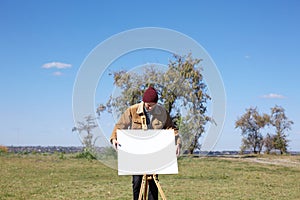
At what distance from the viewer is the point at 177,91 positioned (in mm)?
6312

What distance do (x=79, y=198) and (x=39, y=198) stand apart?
789 millimetres

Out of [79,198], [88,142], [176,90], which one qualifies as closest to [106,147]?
[88,142]

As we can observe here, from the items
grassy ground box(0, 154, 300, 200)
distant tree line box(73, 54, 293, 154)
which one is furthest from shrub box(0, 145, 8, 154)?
distant tree line box(73, 54, 293, 154)

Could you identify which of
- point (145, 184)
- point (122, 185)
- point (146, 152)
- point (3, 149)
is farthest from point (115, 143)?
point (3, 149)

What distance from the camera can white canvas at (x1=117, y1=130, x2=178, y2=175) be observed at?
5.24m

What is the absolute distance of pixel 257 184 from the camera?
439 inches

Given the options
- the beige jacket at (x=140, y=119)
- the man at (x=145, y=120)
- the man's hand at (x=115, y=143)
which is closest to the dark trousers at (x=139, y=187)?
the man at (x=145, y=120)

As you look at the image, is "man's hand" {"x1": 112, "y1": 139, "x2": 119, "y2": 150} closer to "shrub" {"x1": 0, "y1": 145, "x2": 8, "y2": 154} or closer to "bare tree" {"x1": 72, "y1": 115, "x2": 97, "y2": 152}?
"bare tree" {"x1": 72, "y1": 115, "x2": 97, "y2": 152}

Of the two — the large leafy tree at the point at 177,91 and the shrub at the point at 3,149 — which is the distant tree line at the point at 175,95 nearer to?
the large leafy tree at the point at 177,91

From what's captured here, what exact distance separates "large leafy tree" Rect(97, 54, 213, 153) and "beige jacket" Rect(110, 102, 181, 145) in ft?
1.24

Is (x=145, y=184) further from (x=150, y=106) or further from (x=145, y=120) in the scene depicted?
(x=150, y=106)

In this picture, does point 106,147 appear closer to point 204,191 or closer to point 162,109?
point 162,109

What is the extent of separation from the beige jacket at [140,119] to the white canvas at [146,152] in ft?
0.58

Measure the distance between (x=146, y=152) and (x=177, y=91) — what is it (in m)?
1.33
